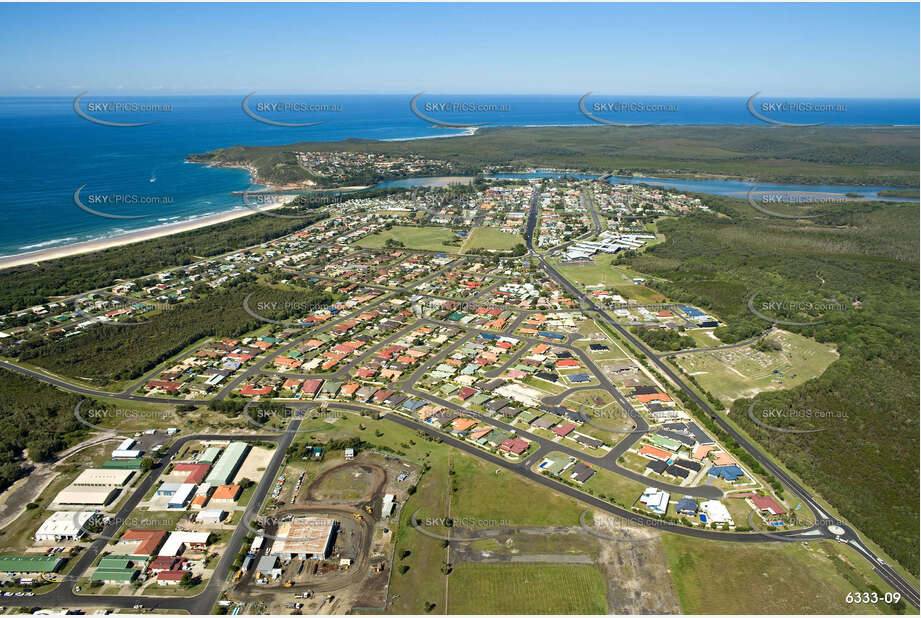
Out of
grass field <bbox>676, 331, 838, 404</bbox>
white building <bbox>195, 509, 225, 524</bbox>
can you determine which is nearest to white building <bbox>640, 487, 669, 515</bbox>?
grass field <bbox>676, 331, 838, 404</bbox>

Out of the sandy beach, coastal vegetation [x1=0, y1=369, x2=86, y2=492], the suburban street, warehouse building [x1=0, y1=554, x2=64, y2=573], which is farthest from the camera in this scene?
the sandy beach

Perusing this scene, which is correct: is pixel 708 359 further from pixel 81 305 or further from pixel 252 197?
pixel 252 197

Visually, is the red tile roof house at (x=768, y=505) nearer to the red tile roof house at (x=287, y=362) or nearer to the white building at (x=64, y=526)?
the red tile roof house at (x=287, y=362)

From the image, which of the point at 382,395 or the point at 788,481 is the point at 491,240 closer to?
the point at 382,395

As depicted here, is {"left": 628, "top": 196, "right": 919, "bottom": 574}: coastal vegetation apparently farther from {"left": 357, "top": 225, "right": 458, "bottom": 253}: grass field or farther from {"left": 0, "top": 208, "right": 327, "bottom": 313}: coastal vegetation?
{"left": 0, "top": 208, "right": 327, "bottom": 313}: coastal vegetation

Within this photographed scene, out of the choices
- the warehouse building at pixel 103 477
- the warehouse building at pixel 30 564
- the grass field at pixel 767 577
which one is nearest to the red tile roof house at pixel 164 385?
the warehouse building at pixel 103 477

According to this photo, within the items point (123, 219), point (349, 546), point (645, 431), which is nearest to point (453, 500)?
point (349, 546)
